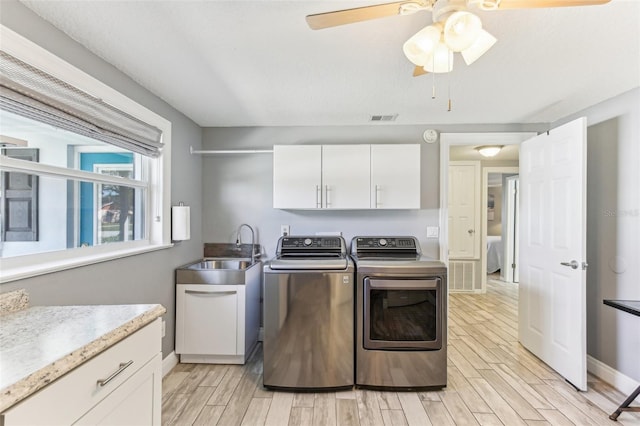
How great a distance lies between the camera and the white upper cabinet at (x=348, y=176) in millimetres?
2877

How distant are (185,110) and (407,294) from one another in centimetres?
246

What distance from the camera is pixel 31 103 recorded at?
135 cm

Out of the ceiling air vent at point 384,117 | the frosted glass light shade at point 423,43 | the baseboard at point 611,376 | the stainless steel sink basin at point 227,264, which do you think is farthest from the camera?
the stainless steel sink basin at point 227,264

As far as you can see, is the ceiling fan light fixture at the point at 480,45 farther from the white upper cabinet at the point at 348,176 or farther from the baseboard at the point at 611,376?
the baseboard at the point at 611,376

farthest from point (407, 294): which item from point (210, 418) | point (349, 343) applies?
point (210, 418)

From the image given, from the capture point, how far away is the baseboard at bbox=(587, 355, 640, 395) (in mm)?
2229

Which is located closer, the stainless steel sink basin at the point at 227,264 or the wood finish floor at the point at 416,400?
the wood finish floor at the point at 416,400

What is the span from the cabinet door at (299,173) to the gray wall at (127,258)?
0.87 m

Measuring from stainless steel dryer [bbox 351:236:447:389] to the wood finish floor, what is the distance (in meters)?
0.13

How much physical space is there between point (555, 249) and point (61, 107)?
348 cm

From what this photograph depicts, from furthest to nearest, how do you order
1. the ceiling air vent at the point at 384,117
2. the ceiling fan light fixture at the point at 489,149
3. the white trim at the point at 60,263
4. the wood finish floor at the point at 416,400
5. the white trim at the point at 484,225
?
the white trim at the point at 484,225 → the ceiling fan light fixture at the point at 489,149 → the ceiling air vent at the point at 384,117 → the wood finish floor at the point at 416,400 → the white trim at the point at 60,263

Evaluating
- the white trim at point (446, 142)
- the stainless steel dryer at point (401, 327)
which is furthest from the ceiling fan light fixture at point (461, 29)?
the white trim at point (446, 142)

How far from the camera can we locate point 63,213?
5.62 ft

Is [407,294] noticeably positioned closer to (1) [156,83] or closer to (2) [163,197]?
(2) [163,197]
